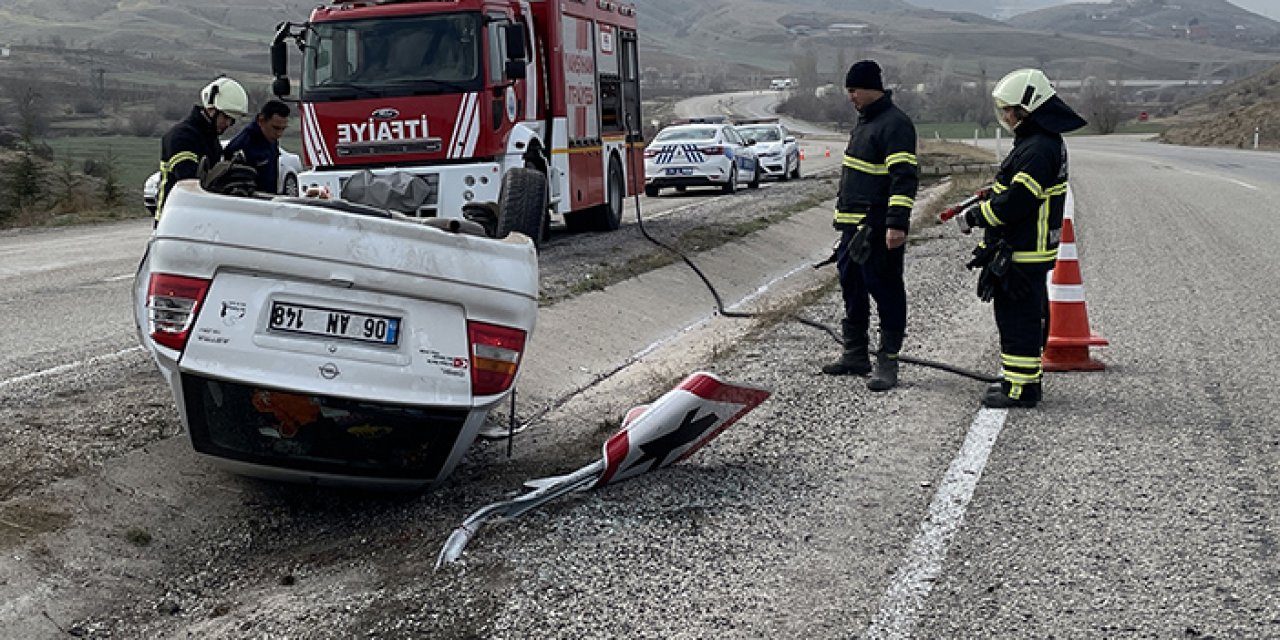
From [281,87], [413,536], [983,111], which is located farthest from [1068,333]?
[983,111]

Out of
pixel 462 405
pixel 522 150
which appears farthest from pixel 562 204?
pixel 462 405

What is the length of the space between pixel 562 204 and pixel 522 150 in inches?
90.1

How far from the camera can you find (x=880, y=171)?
27.5 feet

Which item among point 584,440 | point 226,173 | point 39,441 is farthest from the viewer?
point 584,440

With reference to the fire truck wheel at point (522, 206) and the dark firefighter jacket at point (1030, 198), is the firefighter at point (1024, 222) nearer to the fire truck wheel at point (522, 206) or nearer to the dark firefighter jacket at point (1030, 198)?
the dark firefighter jacket at point (1030, 198)

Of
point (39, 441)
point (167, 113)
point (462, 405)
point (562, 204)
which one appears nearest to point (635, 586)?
point (462, 405)

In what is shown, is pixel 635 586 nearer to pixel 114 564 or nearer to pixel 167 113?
pixel 114 564

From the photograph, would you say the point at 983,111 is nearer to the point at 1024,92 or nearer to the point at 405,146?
the point at 405,146

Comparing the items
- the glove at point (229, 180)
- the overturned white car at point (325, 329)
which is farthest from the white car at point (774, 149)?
the overturned white car at point (325, 329)

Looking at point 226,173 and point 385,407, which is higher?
point 226,173

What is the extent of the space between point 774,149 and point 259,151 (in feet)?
85.6

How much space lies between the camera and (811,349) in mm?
9938

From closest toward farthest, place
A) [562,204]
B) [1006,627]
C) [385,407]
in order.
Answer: [1006,627]
[385,407]
[562,204]

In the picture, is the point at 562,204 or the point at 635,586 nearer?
the point at 635,586
